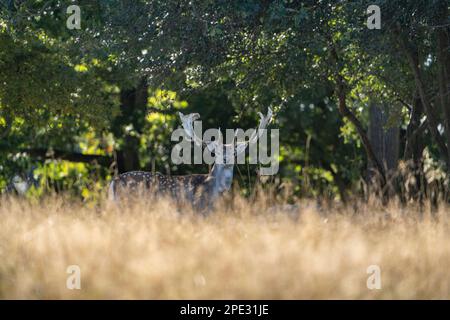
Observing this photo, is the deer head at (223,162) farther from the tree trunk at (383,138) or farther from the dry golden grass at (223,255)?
the tree trunk at (383,138)

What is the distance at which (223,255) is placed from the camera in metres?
7.55

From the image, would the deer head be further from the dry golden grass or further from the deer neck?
the dry golden grass

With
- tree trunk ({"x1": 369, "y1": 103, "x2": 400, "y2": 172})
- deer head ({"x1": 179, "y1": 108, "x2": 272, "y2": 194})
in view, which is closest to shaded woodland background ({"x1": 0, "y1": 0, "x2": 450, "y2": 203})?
tree trunk ({"x1": 369, "y1": 103, "x2": 400, "y2": 172})

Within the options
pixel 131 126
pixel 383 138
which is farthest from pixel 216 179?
pixel 131 126

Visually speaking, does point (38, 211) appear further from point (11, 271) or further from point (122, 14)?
point (122, 14)

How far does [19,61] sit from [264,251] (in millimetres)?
6883

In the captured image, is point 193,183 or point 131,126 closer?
point 193,183

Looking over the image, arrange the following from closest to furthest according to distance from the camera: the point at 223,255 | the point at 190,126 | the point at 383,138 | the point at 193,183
→ 1. the point at 223,255
2. the point at 193,183
3. the point at 190,126
4. the point at 383,138

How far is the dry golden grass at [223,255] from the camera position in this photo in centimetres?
707

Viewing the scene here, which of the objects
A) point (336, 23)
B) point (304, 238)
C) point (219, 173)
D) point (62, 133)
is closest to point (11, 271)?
point (304, 238)

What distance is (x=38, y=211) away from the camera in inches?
386

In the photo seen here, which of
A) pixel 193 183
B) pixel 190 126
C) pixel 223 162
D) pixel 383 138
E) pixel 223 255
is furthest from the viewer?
pixel 383 138

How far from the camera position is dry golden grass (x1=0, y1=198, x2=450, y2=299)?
707 centimetres

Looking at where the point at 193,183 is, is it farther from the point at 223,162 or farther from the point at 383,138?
the point at 383,138
